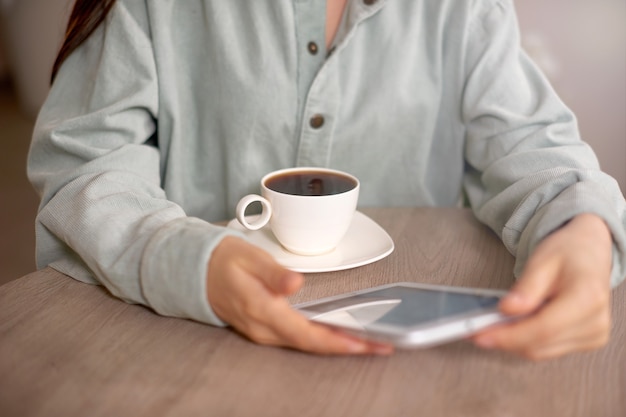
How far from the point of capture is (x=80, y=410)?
1.43 feet

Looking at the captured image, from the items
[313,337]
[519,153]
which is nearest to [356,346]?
[313,337]

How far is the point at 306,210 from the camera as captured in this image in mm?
616

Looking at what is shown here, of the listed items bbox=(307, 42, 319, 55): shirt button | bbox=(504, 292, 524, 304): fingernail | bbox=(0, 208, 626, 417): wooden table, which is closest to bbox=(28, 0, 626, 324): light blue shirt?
bbox=(307, 42, 319, 55): shirt button

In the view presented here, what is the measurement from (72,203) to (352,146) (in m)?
0.40

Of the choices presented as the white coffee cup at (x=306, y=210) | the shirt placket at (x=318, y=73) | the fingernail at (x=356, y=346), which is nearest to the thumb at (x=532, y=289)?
the fingernail at (x=356, y=346)

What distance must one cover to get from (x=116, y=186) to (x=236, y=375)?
0.89 feet

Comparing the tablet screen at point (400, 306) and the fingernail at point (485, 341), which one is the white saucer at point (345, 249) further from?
the fingernail at point (485, 341)

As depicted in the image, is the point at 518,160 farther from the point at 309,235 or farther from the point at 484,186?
the point at 309,235

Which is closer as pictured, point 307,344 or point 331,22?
point 307,344

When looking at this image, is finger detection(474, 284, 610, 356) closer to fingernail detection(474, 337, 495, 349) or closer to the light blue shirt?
fingernail detection(474, 337, 495, 349)

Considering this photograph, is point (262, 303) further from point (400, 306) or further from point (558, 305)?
point (558, 305)

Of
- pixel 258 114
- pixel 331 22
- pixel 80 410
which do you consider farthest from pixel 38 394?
pixel 331 22

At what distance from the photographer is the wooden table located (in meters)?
0.44

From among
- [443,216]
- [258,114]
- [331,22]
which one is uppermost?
[331,22]
